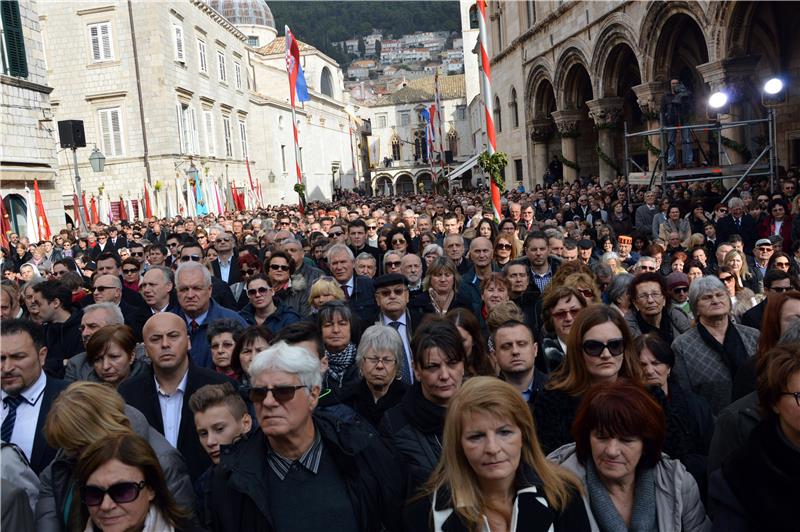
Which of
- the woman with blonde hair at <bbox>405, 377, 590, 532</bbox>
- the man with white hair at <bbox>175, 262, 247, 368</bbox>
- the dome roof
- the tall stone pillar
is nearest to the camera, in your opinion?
the woman with blonde hair at <bbox>405, 377, 590, 532</bbox>

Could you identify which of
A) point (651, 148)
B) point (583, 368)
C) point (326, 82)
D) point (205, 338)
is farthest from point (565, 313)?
point (326, 82)

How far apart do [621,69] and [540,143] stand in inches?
298

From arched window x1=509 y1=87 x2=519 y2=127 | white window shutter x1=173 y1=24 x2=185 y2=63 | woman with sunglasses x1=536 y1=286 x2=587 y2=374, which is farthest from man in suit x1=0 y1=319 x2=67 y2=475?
white window shutter x1=173 y1=24 x2=185 y2=63

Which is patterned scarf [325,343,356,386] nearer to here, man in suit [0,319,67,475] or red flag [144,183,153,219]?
man in suit [0,319,67,475]

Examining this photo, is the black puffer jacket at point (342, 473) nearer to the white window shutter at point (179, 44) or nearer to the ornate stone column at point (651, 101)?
the ornate stone column at point (651, 101)

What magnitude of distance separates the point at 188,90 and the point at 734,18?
84.3 feet

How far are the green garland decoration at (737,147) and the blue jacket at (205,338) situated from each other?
1376 centimetres

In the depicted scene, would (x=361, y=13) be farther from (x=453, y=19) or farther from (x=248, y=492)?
(x=248, y=492)

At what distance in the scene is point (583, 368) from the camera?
3.95 meters

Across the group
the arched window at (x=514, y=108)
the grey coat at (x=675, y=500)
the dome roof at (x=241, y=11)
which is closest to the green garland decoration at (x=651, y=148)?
the arched window at (x=514, y=108)

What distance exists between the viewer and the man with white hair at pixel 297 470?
3.00 m

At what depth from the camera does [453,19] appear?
16975 centimetres

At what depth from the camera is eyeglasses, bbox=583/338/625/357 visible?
154 inches

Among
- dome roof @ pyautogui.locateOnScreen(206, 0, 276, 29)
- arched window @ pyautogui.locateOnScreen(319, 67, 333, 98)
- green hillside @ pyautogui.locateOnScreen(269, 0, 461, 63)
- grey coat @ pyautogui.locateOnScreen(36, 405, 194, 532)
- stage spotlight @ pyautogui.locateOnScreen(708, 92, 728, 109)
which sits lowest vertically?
grey coat @ pyautogui.locateOnScreen(36, 405, 194, 532)
